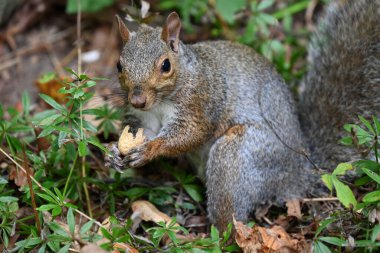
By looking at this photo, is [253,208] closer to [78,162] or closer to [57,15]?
[78,162]

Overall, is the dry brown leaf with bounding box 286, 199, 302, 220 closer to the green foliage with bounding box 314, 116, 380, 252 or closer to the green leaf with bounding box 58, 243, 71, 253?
the green foliage with bounding box 314, 116, 380, 252

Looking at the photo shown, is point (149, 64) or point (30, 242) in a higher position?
point (149, 64)

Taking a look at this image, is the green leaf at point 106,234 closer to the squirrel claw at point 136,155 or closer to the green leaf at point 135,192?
the squirrel claw at point 136,155

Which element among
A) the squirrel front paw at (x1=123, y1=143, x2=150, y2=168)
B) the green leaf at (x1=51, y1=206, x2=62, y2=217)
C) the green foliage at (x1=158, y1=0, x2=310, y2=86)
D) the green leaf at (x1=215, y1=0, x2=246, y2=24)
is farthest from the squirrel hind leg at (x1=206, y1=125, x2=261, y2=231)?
the green leaf at (x1=215, y1=0, x2=246, y2=24)

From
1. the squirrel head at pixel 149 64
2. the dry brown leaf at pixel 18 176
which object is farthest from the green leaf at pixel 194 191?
the dry brown leaf at pixel 18 176

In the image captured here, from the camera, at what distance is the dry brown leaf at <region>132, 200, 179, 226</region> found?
2959 millimetres

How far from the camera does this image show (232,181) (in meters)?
2.89

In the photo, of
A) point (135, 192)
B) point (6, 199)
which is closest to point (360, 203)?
point (135, 192)

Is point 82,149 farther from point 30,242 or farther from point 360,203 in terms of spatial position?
point 360,203

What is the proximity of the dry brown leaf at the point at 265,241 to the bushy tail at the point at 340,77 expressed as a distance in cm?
59

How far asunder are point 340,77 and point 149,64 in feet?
3.84

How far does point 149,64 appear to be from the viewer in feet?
8.61

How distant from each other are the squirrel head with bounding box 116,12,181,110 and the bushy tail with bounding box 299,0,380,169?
930mm

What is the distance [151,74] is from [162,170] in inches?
38.4
